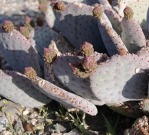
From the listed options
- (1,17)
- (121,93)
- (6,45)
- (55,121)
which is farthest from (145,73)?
(1,17)

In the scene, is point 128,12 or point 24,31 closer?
point 128,12

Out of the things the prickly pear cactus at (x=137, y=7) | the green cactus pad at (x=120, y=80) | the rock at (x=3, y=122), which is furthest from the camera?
the prickly pear cactus at (x=137, y=7)

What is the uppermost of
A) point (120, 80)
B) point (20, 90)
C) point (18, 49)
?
point (18, 49)

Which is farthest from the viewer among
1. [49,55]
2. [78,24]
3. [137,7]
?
[137,7]

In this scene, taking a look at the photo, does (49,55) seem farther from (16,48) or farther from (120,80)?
(16,48)

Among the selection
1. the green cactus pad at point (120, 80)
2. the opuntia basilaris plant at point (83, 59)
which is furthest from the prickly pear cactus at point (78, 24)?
the green cactus pad at point (120, 80)

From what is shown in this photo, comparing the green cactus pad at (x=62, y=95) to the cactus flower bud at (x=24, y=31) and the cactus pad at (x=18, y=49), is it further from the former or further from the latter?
the cactus flower bud at (x=24, y=31)

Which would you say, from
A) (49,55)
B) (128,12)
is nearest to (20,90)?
(49,55)
